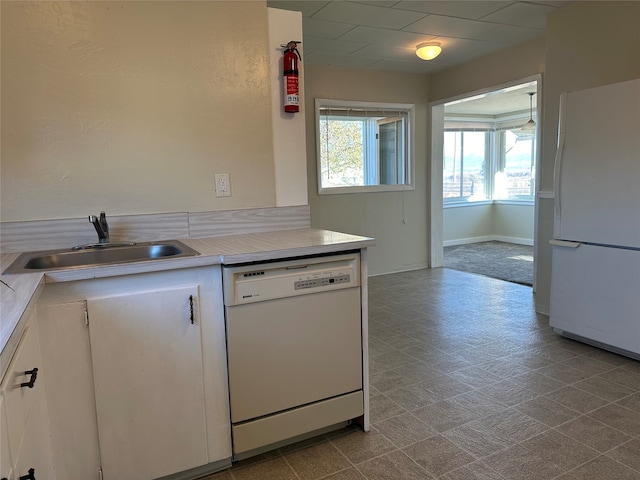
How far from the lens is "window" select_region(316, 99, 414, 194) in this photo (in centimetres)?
505

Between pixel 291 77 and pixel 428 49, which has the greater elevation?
pixel 428 49

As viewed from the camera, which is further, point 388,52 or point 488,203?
point 488,203

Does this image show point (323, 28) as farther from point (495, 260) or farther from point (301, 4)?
point (495, 260)

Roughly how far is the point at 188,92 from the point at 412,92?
3.83 meters

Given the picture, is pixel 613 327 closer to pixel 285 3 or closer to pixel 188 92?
pixel 188 92

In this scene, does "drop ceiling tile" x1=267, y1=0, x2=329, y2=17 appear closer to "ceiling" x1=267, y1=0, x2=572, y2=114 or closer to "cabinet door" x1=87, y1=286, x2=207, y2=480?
"ceiling" x1=267, y1=0, x2=572, y2=114

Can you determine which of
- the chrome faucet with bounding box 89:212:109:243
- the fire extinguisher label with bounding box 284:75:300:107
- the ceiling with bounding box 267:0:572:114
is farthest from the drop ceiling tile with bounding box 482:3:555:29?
the chrome faucet with bounding box 89:212:109:243

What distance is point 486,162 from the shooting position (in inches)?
325

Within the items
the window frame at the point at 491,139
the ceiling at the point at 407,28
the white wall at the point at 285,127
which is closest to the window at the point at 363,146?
the ceiling at the point at 407,28

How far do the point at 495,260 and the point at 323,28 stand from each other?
414 cm

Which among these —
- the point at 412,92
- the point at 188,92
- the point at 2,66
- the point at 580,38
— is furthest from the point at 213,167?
the point at 412,92

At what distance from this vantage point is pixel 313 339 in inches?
76.2

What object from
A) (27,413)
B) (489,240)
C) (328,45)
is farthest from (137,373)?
(489,240)

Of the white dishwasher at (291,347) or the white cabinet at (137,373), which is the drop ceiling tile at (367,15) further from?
the white cabinet at (137,373)
